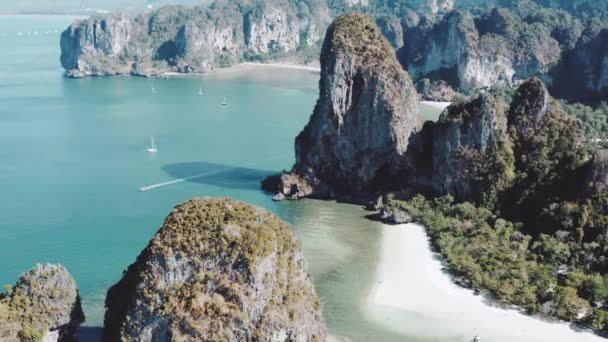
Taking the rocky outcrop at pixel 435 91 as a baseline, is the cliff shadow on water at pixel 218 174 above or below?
below

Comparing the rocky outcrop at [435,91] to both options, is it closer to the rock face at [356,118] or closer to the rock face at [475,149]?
the rock face at [356,118]

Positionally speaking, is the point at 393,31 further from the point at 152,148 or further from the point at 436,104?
the point at 152,148

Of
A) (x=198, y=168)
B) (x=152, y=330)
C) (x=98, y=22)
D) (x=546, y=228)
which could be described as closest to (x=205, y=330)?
(x=152, y=330)

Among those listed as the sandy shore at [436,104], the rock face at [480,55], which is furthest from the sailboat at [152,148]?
the rock face at [480,55]

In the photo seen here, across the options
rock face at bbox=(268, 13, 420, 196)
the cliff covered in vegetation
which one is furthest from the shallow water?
the cliff covered in vegetation

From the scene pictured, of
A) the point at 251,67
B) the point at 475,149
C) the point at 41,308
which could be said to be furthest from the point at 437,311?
the point at 251,67

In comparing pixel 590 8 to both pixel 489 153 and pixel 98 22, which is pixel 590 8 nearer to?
pixel 98 22

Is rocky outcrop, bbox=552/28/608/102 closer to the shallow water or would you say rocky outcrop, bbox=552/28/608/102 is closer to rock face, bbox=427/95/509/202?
the shallow water

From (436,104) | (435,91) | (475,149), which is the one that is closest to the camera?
(475,149)
